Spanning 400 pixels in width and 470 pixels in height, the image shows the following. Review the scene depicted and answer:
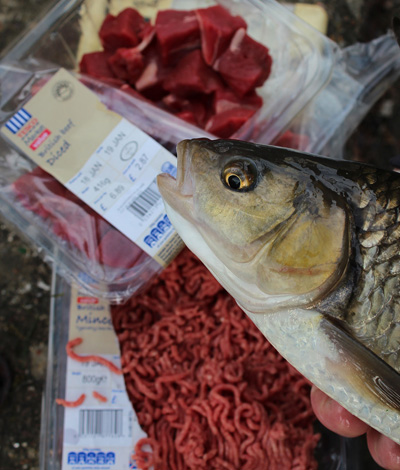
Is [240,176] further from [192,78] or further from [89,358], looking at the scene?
[89,358]

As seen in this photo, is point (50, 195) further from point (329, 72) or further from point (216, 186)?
point (329, 72)

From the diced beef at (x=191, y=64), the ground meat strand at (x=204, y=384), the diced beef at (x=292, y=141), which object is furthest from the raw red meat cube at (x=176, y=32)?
the ground meat strand at (x=204, y=384)

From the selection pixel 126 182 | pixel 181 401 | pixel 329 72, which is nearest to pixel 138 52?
pixel 126 182

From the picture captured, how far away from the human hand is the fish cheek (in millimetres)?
557

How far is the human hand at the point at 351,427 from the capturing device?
1389 mm

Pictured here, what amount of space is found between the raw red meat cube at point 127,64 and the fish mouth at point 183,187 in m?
0.70

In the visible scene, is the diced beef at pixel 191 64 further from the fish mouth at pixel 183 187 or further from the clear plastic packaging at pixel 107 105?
the fish mouth at pixel 183 187

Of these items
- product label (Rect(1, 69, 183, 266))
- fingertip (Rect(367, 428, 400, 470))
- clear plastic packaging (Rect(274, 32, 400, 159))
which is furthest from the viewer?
clear plastic packaging (Rect(274, 32, 400, 159))

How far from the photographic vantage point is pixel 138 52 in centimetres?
167

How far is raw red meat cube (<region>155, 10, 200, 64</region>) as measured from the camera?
1627 millimetres

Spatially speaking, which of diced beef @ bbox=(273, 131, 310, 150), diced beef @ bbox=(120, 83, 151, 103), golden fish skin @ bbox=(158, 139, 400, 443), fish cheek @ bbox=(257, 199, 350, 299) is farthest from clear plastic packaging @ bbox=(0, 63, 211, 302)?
fish cheek @ bbox=(257, 199, 350, 299)

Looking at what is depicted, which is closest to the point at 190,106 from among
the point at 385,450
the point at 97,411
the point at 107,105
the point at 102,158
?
the point at 107,105

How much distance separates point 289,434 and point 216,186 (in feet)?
3.18

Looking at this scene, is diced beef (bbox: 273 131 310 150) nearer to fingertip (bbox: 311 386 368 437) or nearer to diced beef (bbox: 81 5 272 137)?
diced beef (bbox: 81 5 272 137)
